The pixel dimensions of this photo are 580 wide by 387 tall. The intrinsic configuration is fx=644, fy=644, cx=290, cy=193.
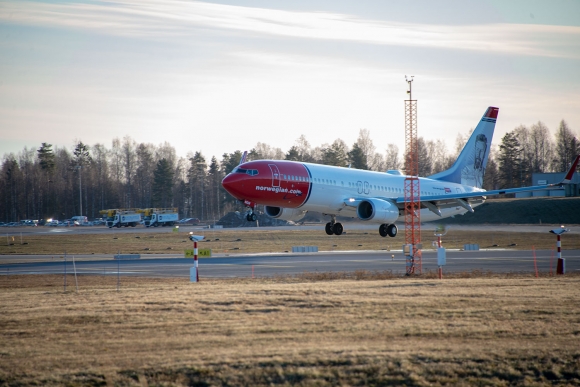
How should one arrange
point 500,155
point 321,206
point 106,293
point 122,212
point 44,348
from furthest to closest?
1. point 500,155
2. point 122,212
3. point 321,206
4. point 106,293
5. point 44,348

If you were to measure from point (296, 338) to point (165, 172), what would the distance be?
140 metres

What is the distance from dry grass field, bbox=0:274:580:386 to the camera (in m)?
13.1

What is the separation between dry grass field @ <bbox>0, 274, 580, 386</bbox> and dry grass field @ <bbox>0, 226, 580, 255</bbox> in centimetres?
3930

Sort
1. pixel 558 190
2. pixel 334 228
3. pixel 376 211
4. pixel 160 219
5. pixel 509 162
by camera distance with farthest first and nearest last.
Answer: pixel 509 162 < pixel 160 219 < pixel 558 190 < pixel 334 228 < pixel 376 211

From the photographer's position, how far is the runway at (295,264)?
38.5 metres

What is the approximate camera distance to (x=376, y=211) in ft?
151

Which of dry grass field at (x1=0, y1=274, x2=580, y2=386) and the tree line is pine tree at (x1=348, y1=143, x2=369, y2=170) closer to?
the tree line

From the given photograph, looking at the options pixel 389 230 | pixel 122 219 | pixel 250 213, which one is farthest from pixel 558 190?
pixel 250 213

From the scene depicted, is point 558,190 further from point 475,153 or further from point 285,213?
point 285,213

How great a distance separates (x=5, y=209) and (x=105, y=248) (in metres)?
113

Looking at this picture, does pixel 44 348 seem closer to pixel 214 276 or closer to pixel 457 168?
pixel 214 276

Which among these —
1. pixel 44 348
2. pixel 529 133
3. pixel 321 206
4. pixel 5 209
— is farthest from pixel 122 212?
pixel 44 348

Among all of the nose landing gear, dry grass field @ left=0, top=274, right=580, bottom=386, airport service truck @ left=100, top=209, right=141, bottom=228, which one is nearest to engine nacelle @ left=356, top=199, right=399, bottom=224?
the nose landing gear

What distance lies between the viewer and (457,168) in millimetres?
63969
